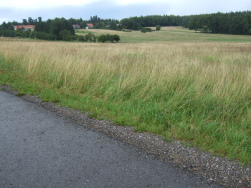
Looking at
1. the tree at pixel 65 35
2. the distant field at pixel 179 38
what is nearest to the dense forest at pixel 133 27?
the tree at pixel 65 35

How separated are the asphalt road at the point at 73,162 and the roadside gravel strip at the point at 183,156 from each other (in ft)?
0.58

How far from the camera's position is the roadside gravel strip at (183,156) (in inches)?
136

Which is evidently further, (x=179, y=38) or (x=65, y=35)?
(x=65, y=35)

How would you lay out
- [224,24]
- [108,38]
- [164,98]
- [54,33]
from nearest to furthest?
[164,98] → [108,38] → [54,33] → [224,24]

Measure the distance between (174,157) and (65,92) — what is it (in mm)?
5037

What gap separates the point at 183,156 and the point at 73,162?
5.89 ft

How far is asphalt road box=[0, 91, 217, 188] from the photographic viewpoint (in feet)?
10.9

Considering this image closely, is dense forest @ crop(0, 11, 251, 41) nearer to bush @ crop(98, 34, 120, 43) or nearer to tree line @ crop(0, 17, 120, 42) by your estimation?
tree line @ crop(0, 17, 120, 42)

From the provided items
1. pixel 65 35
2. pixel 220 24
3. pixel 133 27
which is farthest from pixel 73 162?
pixel 133 27

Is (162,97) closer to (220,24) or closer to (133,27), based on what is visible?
(220,24)

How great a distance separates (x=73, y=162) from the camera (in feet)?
12.5

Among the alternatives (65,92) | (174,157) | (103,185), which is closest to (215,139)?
(174,157)

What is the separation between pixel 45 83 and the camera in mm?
9367

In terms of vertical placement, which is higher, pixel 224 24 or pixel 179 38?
pixel 224 24
